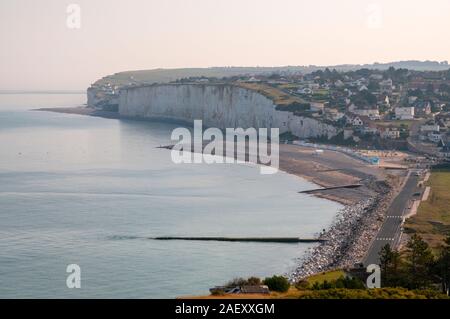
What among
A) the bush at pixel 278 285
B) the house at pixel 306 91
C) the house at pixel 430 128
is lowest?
the bush at pixel 278 285

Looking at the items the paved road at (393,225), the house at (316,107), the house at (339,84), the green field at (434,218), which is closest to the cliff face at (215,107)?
the house at (316,107)

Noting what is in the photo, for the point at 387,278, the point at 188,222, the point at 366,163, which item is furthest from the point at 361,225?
the point at 366,163

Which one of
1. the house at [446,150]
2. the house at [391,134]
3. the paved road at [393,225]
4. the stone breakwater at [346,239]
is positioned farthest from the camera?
the house at [391,134]

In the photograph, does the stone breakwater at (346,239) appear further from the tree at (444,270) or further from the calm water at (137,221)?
the tree at (444,270)

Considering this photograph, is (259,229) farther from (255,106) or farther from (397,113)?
(255,106)

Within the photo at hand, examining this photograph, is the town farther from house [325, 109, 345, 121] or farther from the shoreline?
the shoreline

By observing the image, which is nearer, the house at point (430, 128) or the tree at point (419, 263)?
the tree at point (419, 263)

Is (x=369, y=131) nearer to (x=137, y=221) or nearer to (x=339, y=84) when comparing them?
(x=339, y=84)
